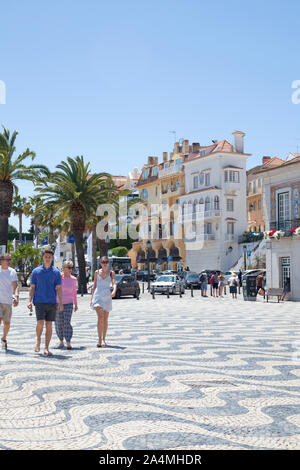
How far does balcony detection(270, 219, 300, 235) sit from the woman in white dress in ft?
83.7

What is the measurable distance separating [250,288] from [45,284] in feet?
84.8

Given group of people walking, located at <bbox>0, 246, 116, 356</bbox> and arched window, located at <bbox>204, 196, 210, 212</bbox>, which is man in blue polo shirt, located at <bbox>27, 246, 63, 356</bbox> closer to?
group of people walking, located at <bbox>0, 246, 116, 356</bbox>

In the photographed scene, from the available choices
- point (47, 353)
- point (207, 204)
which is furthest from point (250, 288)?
point (207, 204)

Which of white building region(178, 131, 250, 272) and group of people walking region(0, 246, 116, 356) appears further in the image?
white building region(178, 131, 250, 272)

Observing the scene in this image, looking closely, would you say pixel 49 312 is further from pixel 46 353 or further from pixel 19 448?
pixel 19 448

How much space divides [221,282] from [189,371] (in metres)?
32.7

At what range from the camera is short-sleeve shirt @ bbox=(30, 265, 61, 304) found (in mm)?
11242

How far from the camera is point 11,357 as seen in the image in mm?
10555

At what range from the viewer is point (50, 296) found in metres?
11.3

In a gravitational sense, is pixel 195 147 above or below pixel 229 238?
above

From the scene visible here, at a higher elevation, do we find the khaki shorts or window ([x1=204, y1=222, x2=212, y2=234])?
window ([x1=204, y1=222, x2=212, y2=234])

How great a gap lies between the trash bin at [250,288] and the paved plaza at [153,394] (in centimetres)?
Answer: 2198

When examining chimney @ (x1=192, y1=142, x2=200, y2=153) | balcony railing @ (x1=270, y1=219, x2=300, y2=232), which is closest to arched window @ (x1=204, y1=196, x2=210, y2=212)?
chimney @ (x1=192, y1=142, x2=200, y2=153)

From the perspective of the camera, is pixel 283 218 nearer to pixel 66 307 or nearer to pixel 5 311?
pixel 66 307
